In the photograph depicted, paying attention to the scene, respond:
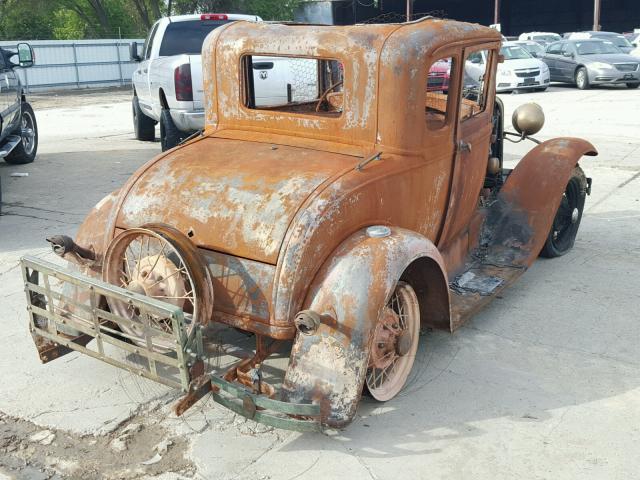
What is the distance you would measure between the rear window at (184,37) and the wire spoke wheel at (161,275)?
713cm

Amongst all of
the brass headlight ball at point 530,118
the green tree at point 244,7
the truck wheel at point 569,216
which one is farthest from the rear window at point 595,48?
the green tree at point 244,7

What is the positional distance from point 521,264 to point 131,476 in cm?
307

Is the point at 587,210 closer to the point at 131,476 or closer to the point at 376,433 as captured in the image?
the point at 376,433

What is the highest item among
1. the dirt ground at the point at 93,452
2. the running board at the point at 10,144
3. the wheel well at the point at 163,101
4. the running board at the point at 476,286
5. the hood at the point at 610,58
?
the hood at the point at 610,58

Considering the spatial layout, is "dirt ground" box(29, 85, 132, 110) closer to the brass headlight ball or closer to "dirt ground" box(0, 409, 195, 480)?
the brass headlight ball

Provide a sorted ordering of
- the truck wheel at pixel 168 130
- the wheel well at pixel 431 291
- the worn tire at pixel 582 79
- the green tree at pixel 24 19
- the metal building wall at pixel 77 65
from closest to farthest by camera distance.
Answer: the wheel well at pixel 431 291 → the truck wheel at pixel 168 130 → the worn tire at pixel 582 79 → the metal building wall at pixel 77 65 → the green tree at pixel 24 19

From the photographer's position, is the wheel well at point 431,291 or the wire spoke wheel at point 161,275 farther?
the wheel well at point 431,291

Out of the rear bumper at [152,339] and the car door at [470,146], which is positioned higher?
the car door at [470,146]

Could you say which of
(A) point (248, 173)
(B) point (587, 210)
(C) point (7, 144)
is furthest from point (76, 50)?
(A) point (248, 173)

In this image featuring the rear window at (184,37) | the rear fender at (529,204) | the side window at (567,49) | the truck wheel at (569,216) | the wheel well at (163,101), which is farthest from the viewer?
the side window at (567,49)

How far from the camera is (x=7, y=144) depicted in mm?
8938

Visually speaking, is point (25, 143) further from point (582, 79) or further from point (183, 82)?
point (582, 79)

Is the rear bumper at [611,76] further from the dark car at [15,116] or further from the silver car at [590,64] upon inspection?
the dark car at [15,116]

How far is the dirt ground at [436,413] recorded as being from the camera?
307cm
